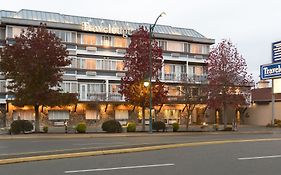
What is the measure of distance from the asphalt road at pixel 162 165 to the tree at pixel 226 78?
82.2ft

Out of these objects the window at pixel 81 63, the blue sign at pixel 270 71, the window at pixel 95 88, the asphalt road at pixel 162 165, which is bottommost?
the asphalt road at pixel 162 165

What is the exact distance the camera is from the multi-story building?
158ft

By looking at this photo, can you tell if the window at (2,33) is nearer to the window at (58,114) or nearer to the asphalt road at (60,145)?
the window at (58,114)

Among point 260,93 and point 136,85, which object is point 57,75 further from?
point 260,93

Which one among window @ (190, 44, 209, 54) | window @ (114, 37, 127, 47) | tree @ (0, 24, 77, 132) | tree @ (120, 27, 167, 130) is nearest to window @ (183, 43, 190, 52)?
window @ (190, 44, 209, 54)

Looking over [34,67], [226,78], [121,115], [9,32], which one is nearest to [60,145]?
[34,67]

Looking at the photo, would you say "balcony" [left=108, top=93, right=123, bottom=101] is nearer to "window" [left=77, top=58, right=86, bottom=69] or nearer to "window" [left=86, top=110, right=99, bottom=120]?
"window" [left=86, top=110, right=99, bottom=120]

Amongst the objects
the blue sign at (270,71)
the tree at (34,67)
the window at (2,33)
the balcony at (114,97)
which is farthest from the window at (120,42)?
the tree at (34,67)

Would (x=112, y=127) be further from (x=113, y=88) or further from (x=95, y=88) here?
(x=113, y=88)

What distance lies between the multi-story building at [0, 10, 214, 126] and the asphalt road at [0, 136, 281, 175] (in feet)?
105

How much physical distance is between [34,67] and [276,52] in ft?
100.0

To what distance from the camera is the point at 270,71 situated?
1951 inches

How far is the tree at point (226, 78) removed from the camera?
131 feet

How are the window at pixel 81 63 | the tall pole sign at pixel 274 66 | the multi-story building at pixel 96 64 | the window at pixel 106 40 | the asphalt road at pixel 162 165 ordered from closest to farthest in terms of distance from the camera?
the asphalt road at pixel 162 165, the multi-story building at pixel 96 64, the tall pole sign at pixel 274 66, the window at pixel 81 63, the window at pixel 106 40
